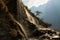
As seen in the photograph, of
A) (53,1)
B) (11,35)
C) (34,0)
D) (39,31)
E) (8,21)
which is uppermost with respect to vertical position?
(53,1)

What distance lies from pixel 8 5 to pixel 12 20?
1889mm

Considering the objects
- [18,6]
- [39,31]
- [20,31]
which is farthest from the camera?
[39,31]

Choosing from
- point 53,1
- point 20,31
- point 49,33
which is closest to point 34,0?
point 53,1

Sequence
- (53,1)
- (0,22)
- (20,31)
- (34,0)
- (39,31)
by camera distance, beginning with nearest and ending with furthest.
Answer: (0,22) < (20,31) < (39,31) < (34,0) < (53,1)

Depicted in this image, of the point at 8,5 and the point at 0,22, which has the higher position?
the point at 8,5

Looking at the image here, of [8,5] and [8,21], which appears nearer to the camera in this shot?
[8,21]

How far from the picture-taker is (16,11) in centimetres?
1967

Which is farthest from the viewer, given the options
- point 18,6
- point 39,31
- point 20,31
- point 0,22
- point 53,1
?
point 53,1

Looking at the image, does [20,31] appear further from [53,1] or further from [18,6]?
[53,1]

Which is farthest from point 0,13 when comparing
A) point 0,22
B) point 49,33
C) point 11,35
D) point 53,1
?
point 53,1

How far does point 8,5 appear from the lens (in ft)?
63.6

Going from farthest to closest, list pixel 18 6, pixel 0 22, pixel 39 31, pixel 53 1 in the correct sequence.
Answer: pixel 53 1 < pixel 39 31 < pixel 18 6 < pixel 0 22

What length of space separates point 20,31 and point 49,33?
522 centimetres

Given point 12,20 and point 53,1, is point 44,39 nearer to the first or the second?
point 12,20
